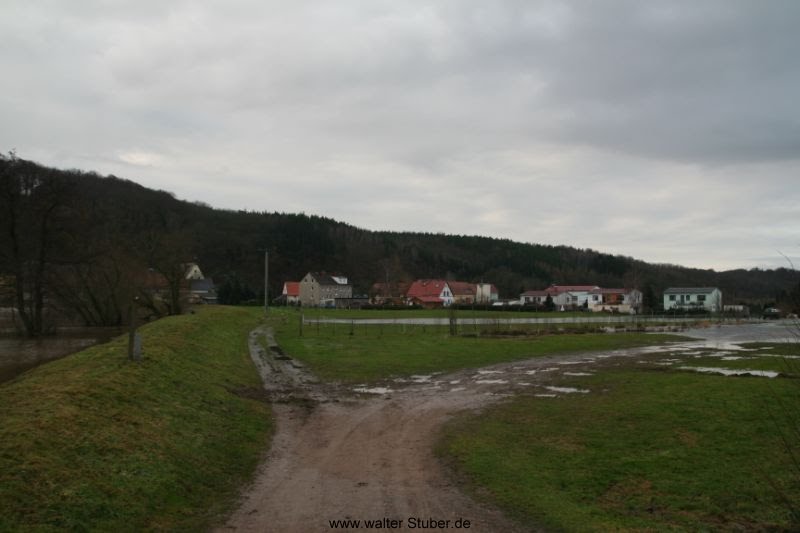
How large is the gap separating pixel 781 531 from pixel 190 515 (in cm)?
709

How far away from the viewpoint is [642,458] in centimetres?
955

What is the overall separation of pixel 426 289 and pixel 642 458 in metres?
106

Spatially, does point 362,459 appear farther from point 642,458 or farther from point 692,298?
point 692,298

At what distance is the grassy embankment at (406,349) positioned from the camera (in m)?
21.7

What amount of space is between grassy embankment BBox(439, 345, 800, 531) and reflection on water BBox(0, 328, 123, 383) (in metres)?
16.3

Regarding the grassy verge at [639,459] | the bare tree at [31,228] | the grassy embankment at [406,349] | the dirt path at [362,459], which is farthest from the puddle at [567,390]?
the bare tree at [31,228]

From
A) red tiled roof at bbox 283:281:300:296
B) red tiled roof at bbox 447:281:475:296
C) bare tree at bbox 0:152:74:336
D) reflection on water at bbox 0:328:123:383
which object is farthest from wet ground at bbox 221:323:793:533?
red tiled roof at bbox 283:281:300:296

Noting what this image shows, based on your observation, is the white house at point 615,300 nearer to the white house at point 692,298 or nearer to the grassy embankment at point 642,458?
the white house at point 692,298

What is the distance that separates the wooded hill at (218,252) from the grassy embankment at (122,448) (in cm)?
818

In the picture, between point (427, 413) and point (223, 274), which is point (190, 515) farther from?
point (223, 274)

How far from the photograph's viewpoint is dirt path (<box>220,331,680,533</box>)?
6.97m

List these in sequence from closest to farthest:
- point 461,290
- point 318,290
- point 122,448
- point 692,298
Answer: point 122,448, point 692,298, point 318,290, point 461,290

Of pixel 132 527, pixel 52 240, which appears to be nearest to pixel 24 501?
pixel 132 527

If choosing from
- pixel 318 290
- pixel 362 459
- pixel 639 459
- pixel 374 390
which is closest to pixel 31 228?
pixel 374 390
